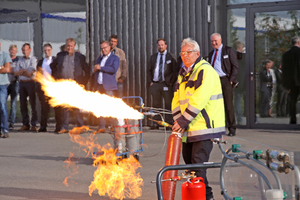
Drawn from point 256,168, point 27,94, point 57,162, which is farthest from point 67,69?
point 256,168

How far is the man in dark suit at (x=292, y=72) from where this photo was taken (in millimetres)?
12539

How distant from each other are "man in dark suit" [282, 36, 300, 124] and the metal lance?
8937 millimetres

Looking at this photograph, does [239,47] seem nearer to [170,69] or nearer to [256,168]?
[170,69]

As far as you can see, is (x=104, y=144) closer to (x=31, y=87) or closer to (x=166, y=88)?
→ (x=166, y=88)

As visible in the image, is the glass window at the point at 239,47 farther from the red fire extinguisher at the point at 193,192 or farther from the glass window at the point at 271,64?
the red fire extinguisher at the point at 193,192

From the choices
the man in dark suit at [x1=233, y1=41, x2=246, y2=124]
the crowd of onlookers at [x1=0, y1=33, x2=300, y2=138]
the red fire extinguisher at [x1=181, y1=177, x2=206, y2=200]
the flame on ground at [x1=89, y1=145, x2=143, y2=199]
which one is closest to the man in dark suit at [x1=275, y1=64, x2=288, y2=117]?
the crowd of onlookers at [x1=0, y1=33, x2=300, y2=138]

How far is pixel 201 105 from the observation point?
15.1ft

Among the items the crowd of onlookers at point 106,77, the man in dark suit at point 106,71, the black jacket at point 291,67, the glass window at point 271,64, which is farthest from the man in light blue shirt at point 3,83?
the black jacket at point 291,67

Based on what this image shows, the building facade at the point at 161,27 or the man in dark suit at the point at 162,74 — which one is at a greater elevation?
the building facade at the point at 161,27

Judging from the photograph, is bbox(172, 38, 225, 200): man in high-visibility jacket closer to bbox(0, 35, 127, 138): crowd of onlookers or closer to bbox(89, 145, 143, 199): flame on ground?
bbox(89, 145, 143, 199): flame on ground

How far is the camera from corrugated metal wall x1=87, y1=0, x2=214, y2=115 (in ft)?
44.4

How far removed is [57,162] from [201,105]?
438 cm

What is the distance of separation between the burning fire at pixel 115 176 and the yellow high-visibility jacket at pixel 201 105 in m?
1.42

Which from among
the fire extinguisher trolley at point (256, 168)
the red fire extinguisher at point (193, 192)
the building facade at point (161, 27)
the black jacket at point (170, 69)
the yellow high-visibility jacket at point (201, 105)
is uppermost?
the building facade at point (161, 27)
